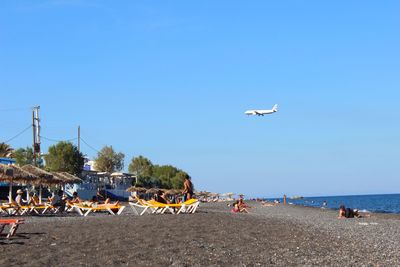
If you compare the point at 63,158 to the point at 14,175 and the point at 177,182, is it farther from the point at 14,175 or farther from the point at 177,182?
the point at 177,182

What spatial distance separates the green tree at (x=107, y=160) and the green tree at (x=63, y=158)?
21629 millimetres

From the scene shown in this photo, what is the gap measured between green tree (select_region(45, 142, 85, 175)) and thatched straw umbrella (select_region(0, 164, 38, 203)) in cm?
3622

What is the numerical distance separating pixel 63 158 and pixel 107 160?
23642 mm

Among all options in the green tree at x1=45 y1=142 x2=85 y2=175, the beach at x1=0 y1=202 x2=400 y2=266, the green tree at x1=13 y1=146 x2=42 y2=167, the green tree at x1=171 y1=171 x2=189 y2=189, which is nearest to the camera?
the beach at x1=0 y1=202 x2=400 y2=266

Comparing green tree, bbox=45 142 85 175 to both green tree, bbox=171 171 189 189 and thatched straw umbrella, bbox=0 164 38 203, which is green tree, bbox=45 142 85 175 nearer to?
thatched straw umbrella, bbox=0 164 38 203

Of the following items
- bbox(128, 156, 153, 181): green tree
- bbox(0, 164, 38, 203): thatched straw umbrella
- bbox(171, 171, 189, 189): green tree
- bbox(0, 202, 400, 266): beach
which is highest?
bbox(128, 156, 153, 181): green tree

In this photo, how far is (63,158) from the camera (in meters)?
65.8

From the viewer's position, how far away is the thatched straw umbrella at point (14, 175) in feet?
89.4

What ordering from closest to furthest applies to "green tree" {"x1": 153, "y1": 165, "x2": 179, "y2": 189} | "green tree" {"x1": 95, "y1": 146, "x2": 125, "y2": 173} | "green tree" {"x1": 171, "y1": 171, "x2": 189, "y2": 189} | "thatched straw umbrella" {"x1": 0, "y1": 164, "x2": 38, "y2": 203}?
"thatched straw umbrella" {"x1": 0, "y1": 164, "x2": 38, "y2": 203}, "green tree" {"x1": 95, "y1": 146, "x2": 125, "y2": 173}, "green tree" {"x1": 153, "y1": 165, "x2": 179, "y2": 189}, "green tree" {"x1": 171, "y1": 171, "x2": 189, "y2": 189}

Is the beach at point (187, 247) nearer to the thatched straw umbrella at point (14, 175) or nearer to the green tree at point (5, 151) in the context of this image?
the thatched straw umbrella at point (14, 175)

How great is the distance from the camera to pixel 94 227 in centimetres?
1514

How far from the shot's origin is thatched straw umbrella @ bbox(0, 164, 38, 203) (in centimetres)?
2725

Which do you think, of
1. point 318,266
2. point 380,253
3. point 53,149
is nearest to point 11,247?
point 318,266

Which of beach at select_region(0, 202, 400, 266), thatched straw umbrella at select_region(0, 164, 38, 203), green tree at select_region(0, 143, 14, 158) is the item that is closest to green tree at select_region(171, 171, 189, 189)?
green tree at select_region(0, 143, 14, 158)
